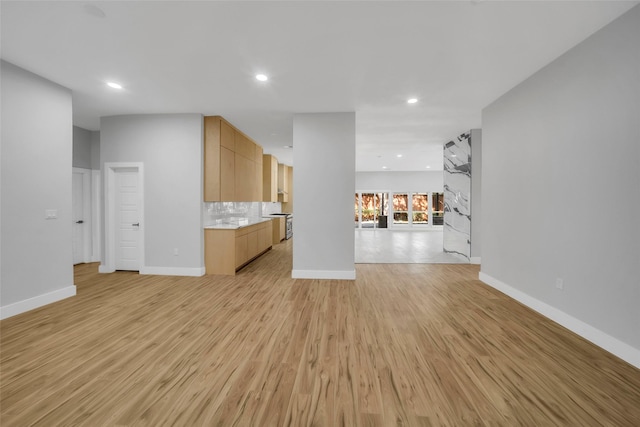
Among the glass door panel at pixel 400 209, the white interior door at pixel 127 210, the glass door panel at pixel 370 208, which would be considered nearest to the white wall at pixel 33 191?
the white interior door at pixel 127 210

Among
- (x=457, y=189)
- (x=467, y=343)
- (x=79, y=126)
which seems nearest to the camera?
(x=467, y=343)

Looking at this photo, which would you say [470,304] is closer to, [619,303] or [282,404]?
[619,303]

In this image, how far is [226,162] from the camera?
5.43 m

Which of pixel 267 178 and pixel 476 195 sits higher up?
pixel 267 178

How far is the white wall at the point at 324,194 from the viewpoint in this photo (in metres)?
4.73

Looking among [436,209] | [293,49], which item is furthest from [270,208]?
[436,209]

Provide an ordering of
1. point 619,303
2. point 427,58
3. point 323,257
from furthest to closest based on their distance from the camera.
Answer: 1. point 323,257
2. point 427,58
3. point 619,303

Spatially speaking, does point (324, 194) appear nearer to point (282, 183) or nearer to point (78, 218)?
point (78, 218)

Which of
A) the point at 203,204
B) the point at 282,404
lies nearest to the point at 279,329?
the point at 282,404

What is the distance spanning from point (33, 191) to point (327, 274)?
4401 millimetres

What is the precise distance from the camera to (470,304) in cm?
361

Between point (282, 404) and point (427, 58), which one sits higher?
point (427, 58)

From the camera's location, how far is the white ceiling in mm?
2330

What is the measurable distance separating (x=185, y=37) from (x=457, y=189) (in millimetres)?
6440
